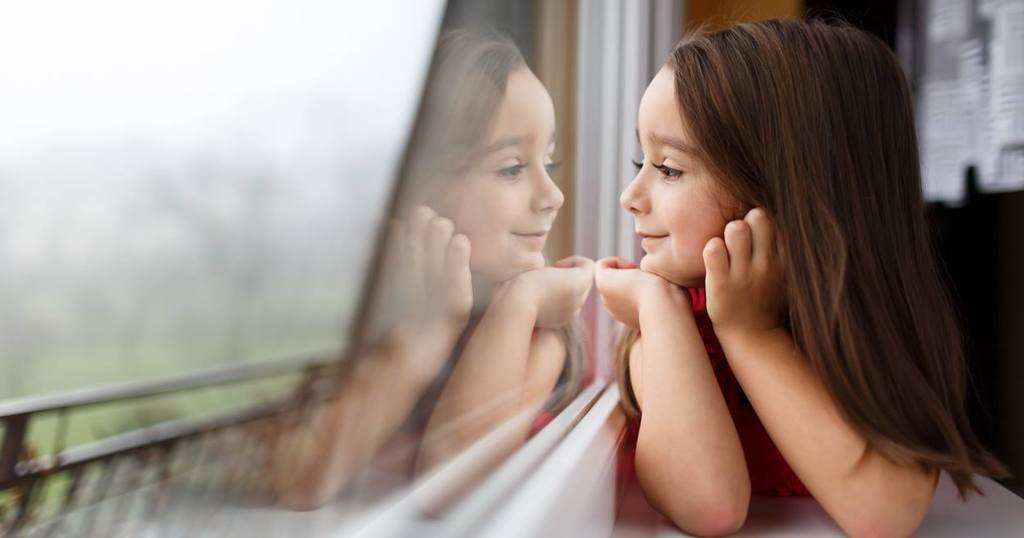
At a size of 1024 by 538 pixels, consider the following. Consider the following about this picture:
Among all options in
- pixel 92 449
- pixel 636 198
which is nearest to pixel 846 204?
pixel 636 198

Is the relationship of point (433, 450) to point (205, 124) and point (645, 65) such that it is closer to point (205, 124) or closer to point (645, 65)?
point (205, 124)

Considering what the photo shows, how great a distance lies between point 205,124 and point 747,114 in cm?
64

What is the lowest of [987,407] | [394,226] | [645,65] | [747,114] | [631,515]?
[631,515]

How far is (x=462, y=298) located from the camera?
1.54ft

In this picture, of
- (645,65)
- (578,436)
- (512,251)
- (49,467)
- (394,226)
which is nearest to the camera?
(49,467)

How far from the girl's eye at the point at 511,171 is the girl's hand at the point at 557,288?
90 millimetres

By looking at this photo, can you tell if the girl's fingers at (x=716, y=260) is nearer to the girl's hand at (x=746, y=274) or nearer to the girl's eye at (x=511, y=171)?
the girl's hand at (x=746, y=274)

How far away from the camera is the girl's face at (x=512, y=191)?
489 millimetres

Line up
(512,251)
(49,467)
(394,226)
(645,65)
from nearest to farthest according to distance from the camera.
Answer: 1. (49,467)
2. (394,226)
3. (512,251)
4. (645,65)

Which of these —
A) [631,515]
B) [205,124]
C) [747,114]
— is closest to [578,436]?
[631,515]

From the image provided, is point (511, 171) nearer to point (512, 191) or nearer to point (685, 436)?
point (512, 191)

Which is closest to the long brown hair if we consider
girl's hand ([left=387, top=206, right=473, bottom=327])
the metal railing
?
girl's hand ([left=387, top=206, right=473, bottom=327])

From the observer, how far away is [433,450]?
0.39 m

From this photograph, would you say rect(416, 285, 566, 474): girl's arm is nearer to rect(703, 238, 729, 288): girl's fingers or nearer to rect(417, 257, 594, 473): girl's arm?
rect(417, 257, 594, 473): girl's arm
